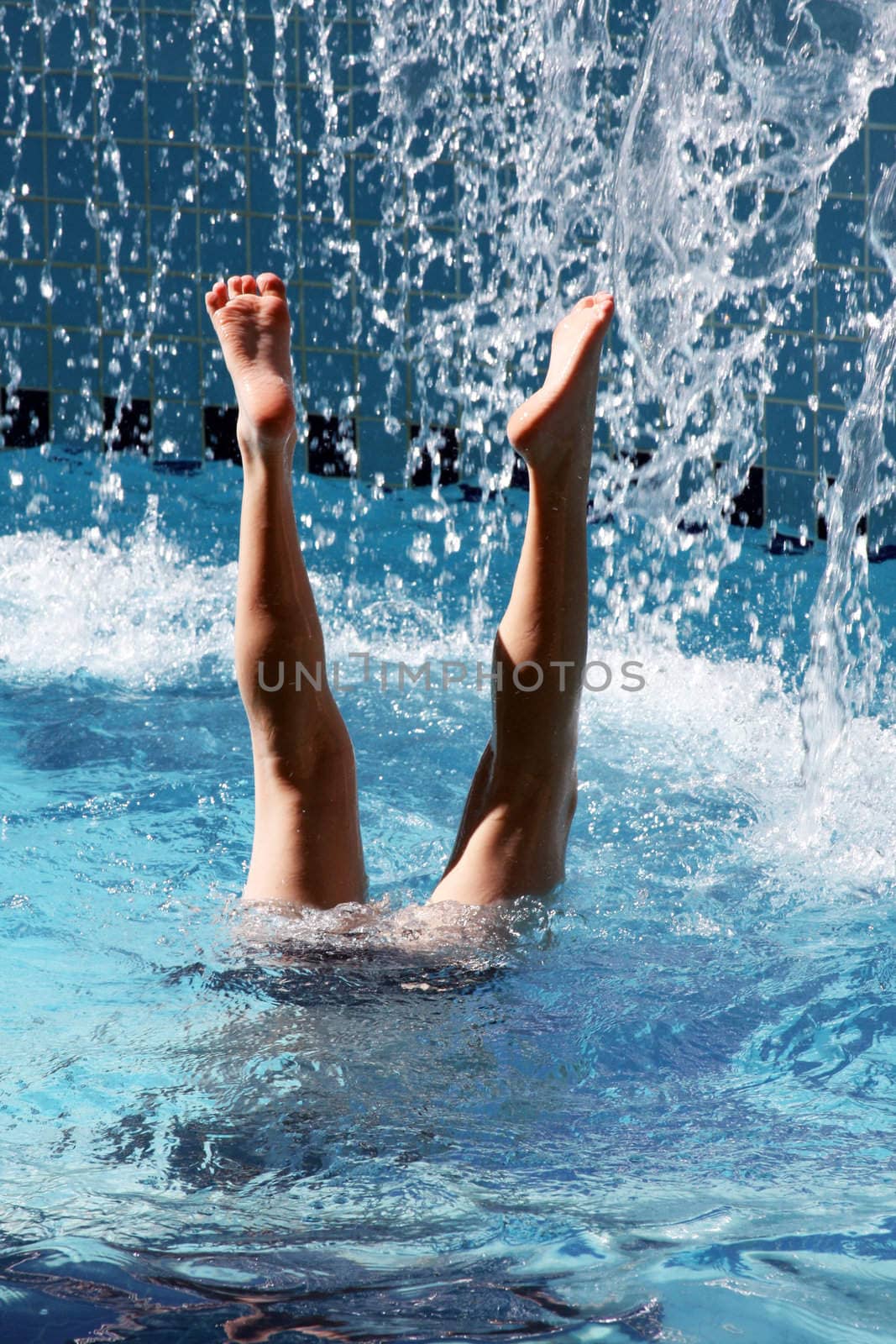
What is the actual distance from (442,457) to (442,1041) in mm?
2793

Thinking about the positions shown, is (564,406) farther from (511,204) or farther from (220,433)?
(220,433)

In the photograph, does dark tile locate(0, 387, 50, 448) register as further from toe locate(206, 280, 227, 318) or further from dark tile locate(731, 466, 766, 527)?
toe locate(206, 280, 227, 318)

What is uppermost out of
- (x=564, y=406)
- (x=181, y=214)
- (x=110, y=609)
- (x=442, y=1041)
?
(x=181, y=214)

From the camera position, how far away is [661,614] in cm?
355

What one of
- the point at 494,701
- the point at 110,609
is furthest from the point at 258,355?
the point at 110,609

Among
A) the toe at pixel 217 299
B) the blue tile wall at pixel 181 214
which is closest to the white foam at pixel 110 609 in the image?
the blue tile wall at pixel 181 214

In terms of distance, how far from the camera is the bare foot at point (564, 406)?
1.84 metres

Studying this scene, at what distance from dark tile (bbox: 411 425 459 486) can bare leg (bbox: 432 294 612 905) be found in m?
2.42

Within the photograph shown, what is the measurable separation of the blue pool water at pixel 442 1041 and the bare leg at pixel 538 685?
0.07 metres

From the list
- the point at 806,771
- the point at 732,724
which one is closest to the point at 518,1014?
the point at 806,771

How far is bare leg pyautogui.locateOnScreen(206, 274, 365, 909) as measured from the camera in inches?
72.1

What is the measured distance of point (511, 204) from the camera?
4.04m

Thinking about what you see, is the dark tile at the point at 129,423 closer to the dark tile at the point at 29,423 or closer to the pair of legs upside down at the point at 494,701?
the dark tile at the point at 29,423

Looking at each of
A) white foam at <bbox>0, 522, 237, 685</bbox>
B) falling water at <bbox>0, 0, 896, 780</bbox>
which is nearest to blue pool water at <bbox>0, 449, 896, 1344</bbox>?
white foam at <bbox>0, 522, 237, 685</bbox>
